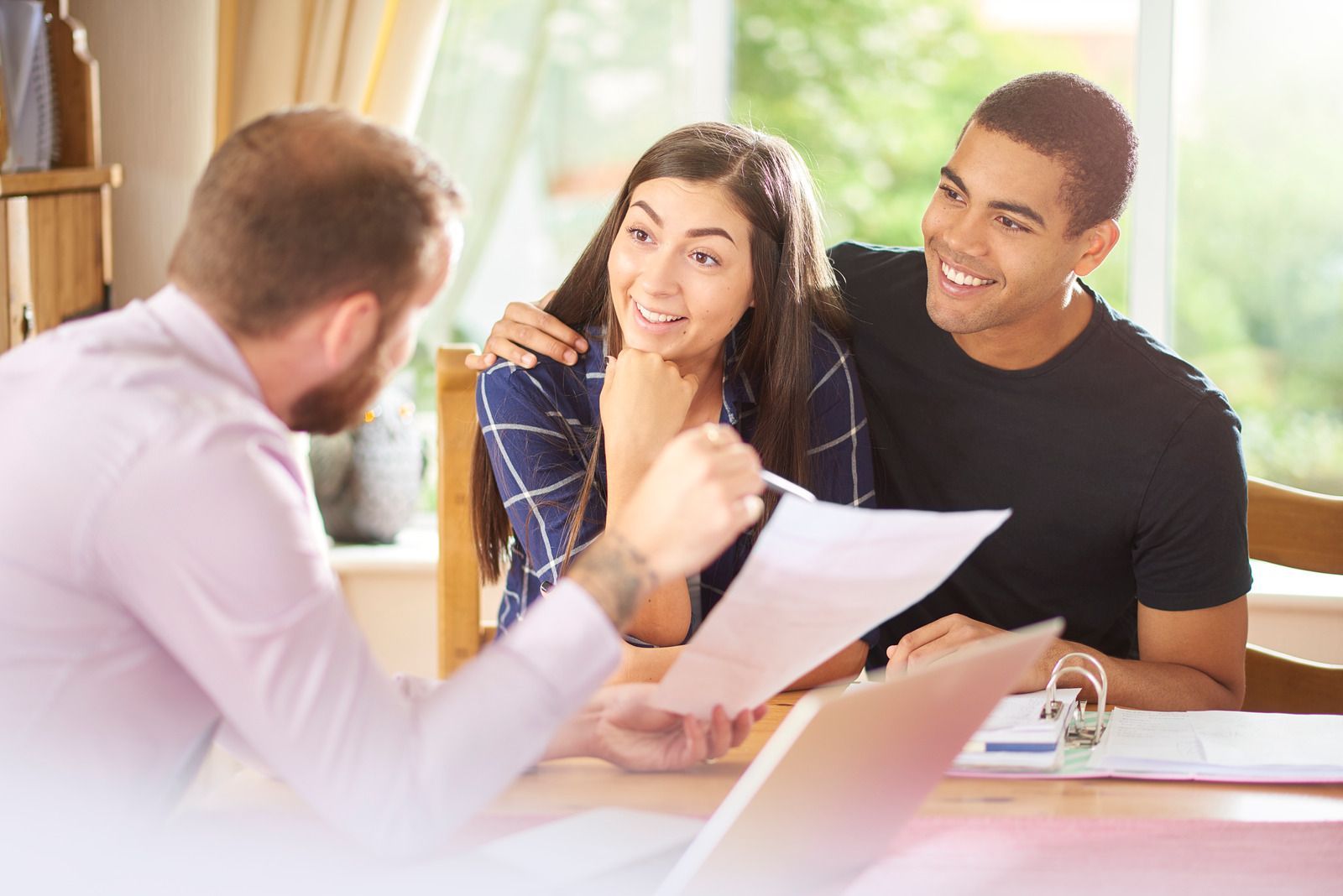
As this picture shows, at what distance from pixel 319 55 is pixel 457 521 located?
4.31 ft

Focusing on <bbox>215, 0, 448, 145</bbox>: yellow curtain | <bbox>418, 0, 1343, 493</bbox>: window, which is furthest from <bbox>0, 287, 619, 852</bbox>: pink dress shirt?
<bbox>418, 0, 1343, 493</bbox>: window

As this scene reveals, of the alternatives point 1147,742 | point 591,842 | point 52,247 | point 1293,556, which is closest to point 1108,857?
point 1147,742

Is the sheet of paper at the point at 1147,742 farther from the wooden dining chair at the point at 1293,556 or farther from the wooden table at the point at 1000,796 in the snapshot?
the wooden dining chair at the point at 1293,556

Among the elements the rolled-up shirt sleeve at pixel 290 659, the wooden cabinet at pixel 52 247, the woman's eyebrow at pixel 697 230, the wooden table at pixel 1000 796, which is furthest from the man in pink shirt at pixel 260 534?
the wooden cabinet at pixel 52 247

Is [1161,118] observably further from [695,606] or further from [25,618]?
[25,618]

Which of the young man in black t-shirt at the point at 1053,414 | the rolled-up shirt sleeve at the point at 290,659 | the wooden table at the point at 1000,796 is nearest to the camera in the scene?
the rolled-up shirt sleeve at the point at 290,659

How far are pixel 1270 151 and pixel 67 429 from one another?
9.13ft

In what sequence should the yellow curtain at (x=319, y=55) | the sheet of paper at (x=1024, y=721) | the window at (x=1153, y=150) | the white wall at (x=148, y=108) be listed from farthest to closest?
1. the window at (x=1153, y=150)
2. the yellow curtain at (x=319, y=55)
3. the white wall at (x=148, y=108)
4. the sheet of paper at (x=1024, y=721)

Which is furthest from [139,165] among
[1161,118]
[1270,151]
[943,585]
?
[1270,151]

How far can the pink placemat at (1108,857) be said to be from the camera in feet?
3.01

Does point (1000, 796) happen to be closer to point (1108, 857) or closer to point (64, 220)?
point (1108, 857)

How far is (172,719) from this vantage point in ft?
2.81

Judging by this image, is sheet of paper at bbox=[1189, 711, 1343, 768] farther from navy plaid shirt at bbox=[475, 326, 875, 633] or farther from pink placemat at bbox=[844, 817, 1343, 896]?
navy plaid shirt at bbox=[475, 326, 875, 633]

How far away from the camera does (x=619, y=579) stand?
834 mm
